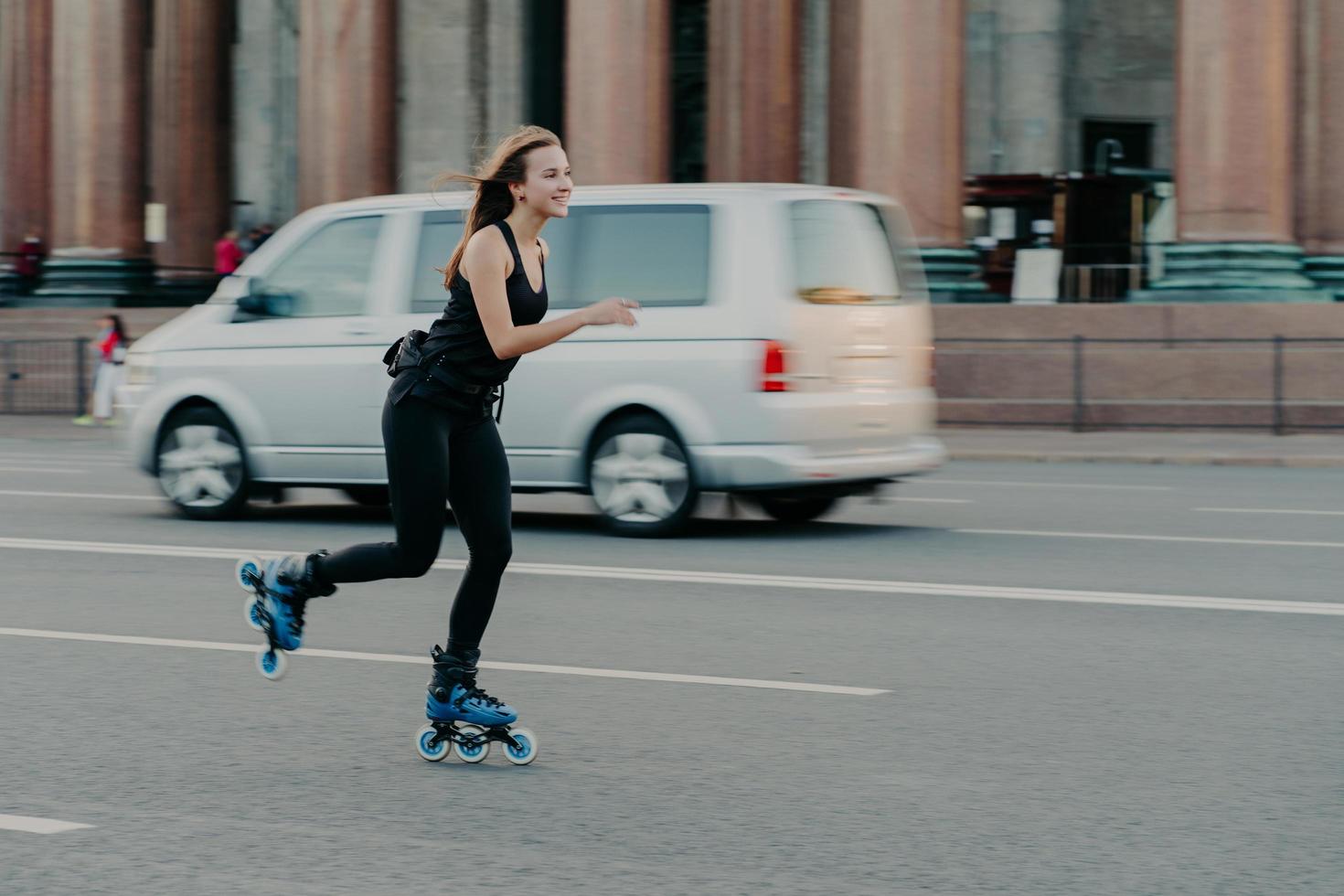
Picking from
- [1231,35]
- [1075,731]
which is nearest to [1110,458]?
[1231,35]

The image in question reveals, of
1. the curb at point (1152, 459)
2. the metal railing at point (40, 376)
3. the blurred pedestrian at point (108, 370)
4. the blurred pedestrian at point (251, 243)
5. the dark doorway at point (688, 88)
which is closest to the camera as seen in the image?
the curb at point (1152, 459)

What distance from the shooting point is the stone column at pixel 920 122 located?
83.7ft

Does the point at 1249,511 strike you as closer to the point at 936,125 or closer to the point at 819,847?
the point at 819,847

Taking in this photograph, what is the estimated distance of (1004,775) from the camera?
A: 589 centimetres

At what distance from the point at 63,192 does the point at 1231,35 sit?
17.6 m

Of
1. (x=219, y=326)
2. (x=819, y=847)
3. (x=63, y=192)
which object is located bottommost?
(x=819, y=847)

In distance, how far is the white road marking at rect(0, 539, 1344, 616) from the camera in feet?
30.8

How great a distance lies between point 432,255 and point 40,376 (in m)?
18.4

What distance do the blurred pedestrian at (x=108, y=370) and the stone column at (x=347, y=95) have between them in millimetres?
5011

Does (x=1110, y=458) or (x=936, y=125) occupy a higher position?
(x=936, y=125)

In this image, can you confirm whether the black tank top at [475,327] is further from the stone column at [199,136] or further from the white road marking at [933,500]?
the stone column at [199,136]

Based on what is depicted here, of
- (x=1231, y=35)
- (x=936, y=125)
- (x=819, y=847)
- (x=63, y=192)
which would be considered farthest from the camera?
(x=63, y=192)

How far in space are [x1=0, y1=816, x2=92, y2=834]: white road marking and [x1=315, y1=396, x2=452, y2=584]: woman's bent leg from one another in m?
1.18

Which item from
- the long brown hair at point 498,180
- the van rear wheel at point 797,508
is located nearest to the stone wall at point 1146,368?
the van rear wheel at point 797,508
